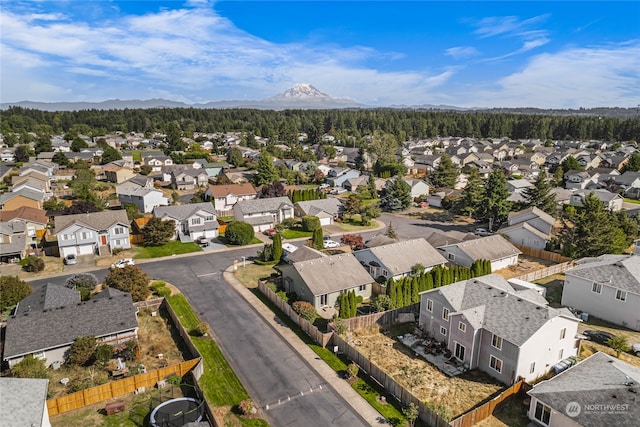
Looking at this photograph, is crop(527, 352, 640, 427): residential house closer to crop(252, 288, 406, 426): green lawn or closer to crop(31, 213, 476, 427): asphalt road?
crop(252, 288, 406, 426): green lawn

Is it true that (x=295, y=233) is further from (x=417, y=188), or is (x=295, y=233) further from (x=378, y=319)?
(x=417, y=188)

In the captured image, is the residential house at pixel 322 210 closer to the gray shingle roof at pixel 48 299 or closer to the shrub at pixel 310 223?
the shrub at pixel 310 223

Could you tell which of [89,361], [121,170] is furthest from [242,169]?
[89,361]

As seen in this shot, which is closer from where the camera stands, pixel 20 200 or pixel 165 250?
pixel 165 250

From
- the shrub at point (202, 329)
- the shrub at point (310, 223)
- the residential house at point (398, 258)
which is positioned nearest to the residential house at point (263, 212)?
the shrub at point (310, 223)

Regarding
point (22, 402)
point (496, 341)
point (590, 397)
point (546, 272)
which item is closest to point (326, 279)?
point (496, 341)
